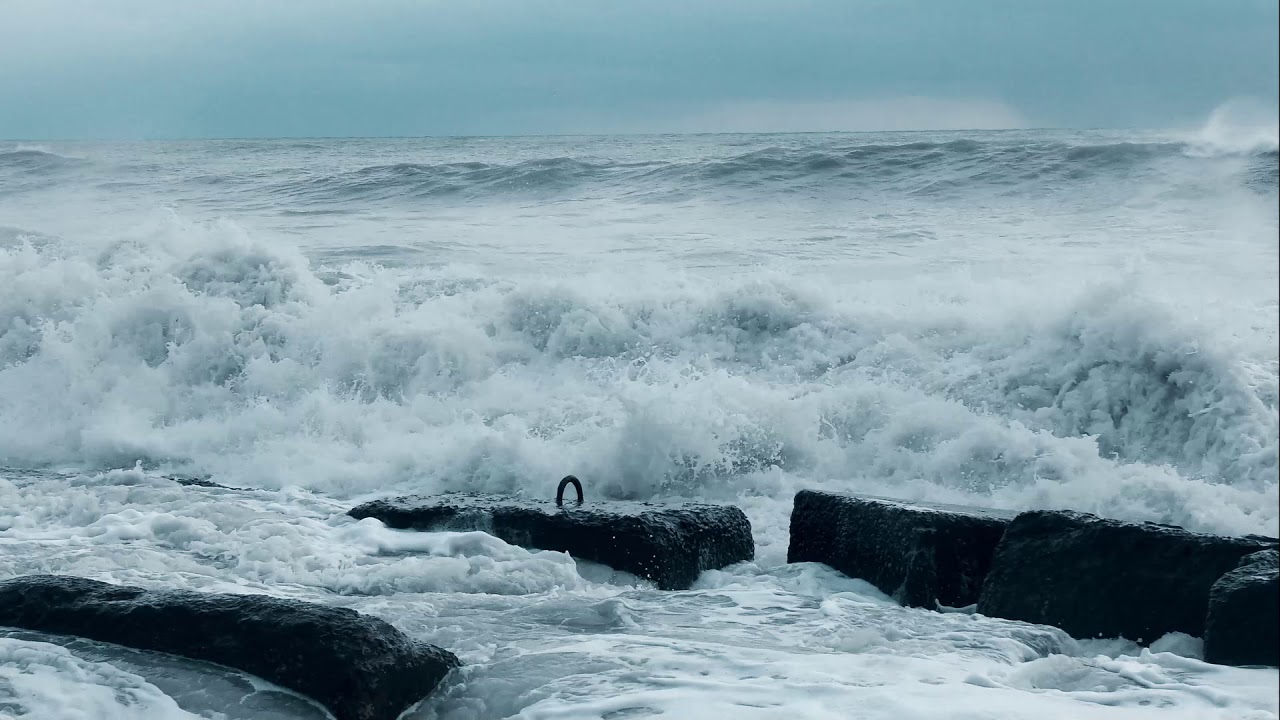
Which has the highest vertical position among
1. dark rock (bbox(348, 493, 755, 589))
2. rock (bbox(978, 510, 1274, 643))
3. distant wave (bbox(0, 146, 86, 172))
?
distant wave (bbox(0, 146, 86, 172))

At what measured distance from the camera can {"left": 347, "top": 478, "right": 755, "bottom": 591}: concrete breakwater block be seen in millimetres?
4676

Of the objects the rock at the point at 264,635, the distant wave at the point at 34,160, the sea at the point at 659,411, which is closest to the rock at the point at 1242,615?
the sea at the point at 659,411

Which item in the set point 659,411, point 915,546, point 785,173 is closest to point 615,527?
point 915,546

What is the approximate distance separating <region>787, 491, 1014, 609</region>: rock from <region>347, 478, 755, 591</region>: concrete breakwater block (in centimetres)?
50

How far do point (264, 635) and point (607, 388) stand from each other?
5254 millimetres

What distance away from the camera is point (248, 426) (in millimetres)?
8211

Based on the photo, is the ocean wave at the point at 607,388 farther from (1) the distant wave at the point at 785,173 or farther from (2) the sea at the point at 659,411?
(1) the distant wave at the point at 785,173

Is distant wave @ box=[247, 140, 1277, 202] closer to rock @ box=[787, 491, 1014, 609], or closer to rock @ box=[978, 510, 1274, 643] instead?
rock @ box=[787, 491, 1014, 609]

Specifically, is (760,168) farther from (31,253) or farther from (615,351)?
(31,253)

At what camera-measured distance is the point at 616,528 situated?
473cm

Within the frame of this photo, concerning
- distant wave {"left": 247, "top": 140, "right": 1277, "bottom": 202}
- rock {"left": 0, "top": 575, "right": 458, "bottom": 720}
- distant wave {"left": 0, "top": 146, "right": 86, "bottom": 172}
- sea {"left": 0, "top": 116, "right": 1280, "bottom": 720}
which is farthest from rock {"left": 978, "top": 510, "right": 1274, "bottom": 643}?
distant wave {"left": 0, "top": 146, "right": 86, "bottom": 172}

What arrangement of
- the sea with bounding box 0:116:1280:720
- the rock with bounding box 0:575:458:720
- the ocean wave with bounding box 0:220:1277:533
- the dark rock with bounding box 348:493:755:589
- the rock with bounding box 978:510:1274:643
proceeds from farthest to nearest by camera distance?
the ocean wave with bounding box 0:220:1277:533, the dark rock with bounding box 348:493:755:589, the rock with bounding box 978:510:1274:643, the sea with bounding box 0:116:1280:720, the rock with bounding box 0:575:458:720

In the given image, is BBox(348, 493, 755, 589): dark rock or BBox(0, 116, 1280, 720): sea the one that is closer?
BBox(0, 116, 1280, 720): sea

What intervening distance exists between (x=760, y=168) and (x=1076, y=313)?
394 inches
